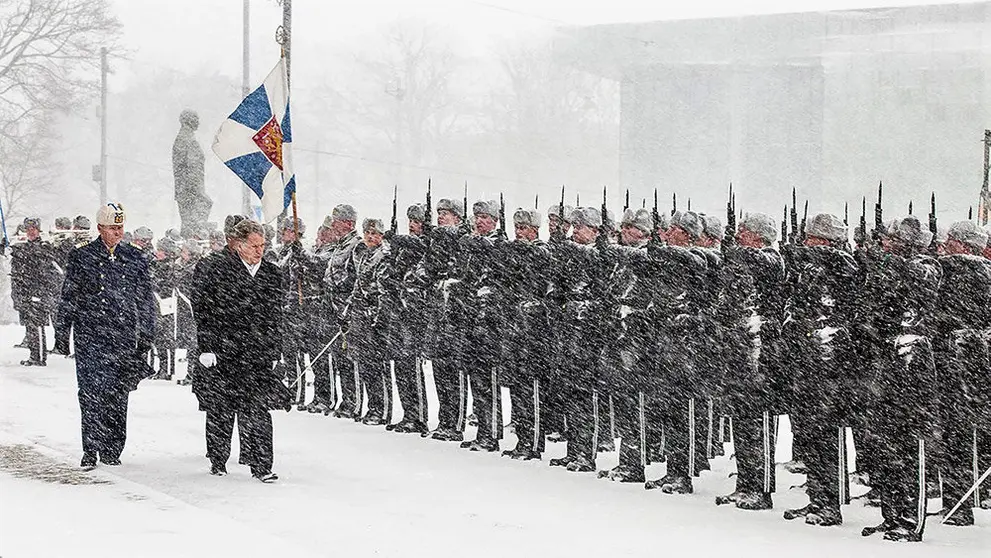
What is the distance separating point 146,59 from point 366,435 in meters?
52.7

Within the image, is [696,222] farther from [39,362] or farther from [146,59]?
[146,59]

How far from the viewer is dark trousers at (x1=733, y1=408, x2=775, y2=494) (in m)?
10.2

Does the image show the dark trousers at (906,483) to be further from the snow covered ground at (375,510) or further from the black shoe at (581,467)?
the black shoe at (581,467)

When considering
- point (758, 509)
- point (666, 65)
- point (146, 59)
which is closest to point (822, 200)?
point (666, 65)

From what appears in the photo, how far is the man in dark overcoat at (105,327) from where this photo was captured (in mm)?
11414

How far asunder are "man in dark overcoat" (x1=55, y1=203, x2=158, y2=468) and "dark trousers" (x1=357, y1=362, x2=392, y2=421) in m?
3.12

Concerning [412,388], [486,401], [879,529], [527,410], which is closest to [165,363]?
[412,388]

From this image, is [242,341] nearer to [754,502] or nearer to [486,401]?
[486,401]

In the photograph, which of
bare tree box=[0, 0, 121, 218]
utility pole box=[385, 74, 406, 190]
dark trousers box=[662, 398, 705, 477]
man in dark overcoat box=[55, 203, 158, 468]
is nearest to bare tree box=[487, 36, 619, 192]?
utility pole box=[385, 74, 406, 190]

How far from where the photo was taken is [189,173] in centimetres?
2344

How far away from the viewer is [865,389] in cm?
924

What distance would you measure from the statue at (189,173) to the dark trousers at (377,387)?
939 cm

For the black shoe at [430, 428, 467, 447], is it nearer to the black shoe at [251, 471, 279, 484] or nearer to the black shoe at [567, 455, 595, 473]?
the black shoe at [567, 455, 595, 473]

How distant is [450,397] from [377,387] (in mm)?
1324
